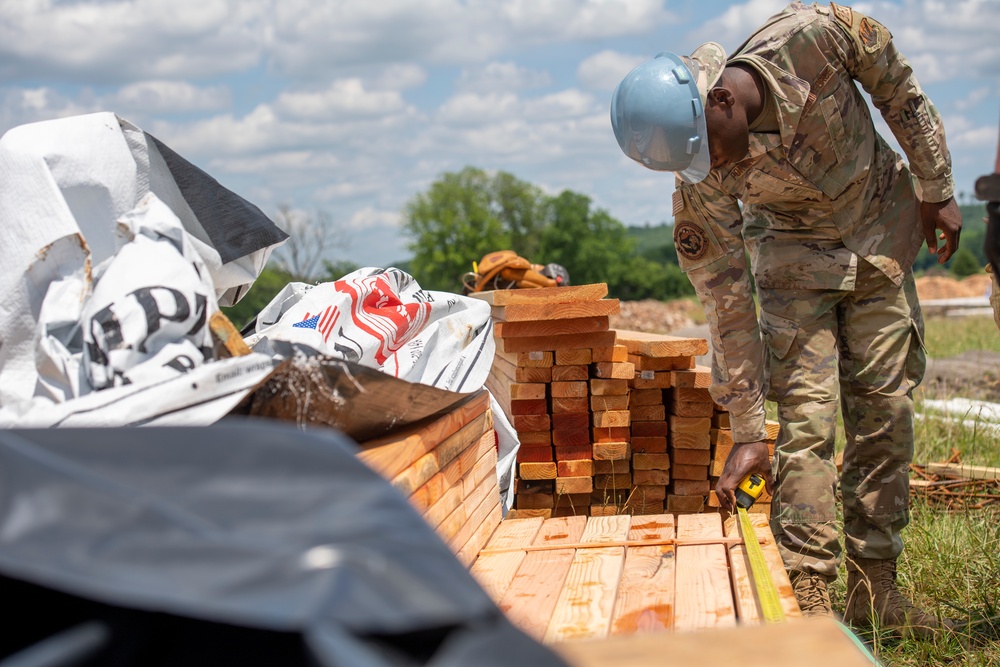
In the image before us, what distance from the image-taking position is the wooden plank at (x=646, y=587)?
198 centimetres

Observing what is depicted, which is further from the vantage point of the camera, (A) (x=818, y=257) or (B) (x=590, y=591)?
(A) (x=818, y=257)

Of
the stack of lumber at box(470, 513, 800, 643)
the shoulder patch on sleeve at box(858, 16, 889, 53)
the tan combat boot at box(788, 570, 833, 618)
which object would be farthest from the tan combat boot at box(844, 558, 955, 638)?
the shoulder patch on sleeve at box(858, 16, 889, 53)

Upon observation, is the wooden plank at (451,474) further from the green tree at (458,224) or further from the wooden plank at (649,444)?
the green tree at (458,224)

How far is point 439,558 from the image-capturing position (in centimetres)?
116

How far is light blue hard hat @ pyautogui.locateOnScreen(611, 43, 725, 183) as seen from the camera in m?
3.00

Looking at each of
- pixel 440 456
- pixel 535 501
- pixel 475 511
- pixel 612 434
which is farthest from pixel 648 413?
pixel 440 456

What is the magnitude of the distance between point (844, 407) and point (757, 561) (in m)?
1.59

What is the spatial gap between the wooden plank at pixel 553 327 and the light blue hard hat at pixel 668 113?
1506 millimetres

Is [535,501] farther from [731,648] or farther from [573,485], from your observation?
[731,648]

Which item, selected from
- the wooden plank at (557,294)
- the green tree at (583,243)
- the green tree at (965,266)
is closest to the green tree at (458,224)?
the green tree at (583,243)

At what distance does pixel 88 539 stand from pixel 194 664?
0.74 feet

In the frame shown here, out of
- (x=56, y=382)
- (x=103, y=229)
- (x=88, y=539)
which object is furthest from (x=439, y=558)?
(x=103, y=229)

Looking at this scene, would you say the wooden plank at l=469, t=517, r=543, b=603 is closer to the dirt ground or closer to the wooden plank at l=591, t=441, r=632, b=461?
the wooden plank at l=591, t=441, r=632, b=461

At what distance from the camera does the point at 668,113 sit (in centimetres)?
299
